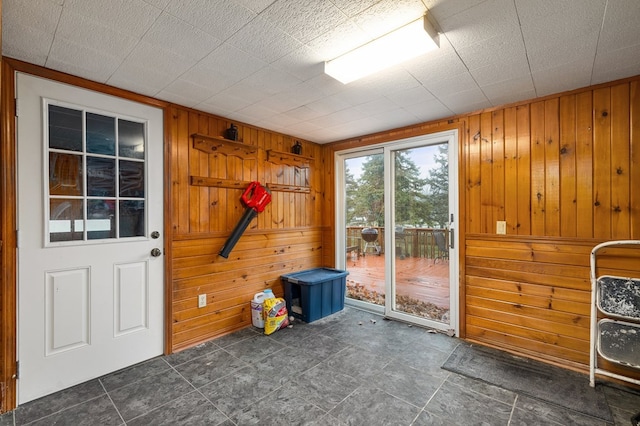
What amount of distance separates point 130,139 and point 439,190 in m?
3.05

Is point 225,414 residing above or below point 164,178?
below

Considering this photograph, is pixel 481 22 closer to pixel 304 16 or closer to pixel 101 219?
pixel 304 16

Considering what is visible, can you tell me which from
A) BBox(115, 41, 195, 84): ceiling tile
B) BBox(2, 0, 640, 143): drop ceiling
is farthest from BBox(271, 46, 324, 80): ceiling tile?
BBox(115, 41, 195, 84): ceiling tile

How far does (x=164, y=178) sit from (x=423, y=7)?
2409 mm

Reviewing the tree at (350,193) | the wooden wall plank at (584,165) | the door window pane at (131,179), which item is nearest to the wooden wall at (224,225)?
the door window pane at (131,179)

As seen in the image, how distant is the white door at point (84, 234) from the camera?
208 centimetres

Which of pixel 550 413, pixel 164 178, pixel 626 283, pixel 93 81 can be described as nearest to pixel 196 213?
pixel 164 178

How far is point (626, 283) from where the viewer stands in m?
2.20

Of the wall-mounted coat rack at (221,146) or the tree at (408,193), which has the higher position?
the wall-mounted coat rack at (221,146)

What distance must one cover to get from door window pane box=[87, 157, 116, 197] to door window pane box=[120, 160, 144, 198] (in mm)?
66

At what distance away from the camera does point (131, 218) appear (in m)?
2.56

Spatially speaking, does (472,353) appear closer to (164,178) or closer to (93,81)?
(164,178)

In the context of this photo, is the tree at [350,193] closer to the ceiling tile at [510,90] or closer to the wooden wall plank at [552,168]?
the ceiling tile at [510,90]

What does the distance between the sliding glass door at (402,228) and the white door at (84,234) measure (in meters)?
2.42
